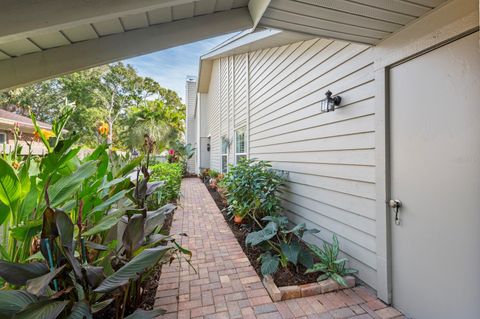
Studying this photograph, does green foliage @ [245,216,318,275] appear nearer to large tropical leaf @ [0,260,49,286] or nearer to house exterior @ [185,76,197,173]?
large tropical leaf @ [0,260,49,286]

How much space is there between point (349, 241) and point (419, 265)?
827 millimetres

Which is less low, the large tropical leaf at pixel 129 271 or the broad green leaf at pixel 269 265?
the large tropical leaf at pixel 129 271

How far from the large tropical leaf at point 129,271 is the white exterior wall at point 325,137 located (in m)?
2.12

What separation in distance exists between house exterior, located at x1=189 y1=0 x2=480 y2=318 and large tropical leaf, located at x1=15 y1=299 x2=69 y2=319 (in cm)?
227

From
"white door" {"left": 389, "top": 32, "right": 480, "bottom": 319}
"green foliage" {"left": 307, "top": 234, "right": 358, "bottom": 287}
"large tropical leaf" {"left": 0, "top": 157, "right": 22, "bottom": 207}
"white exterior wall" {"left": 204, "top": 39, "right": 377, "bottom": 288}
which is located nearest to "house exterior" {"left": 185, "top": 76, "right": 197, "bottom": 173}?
"white exterior wall" {"left": 204, "top": 39, "right": 377, "bottom": 288}

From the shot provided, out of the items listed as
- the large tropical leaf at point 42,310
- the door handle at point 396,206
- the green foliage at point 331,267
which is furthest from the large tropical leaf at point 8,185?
the door handle at point 396,206

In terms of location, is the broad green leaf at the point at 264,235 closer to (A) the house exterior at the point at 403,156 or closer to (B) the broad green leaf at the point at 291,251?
(B) the broad green leaf at the point at 291,251

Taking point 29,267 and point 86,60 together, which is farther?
point 86,60

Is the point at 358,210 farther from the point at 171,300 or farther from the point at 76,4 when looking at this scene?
the point at 76,4

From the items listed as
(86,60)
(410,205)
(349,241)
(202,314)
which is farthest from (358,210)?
(86,60)

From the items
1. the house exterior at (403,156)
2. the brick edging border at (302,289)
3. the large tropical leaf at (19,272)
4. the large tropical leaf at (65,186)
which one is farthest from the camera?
the brick edging border at (302,289)

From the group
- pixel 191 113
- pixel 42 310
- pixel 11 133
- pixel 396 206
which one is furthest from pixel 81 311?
pixel 191 113

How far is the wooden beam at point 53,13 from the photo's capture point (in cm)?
122

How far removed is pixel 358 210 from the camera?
2.61 meters
